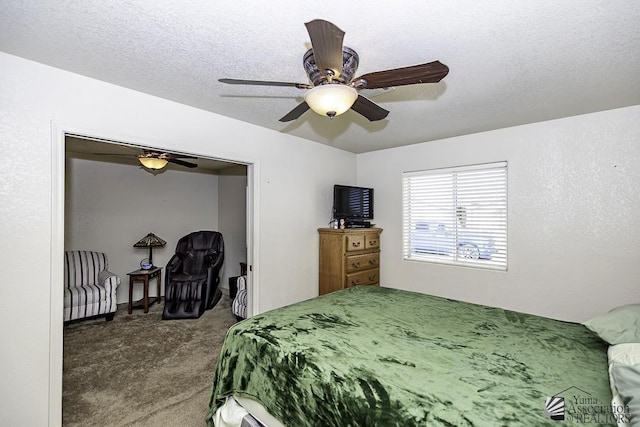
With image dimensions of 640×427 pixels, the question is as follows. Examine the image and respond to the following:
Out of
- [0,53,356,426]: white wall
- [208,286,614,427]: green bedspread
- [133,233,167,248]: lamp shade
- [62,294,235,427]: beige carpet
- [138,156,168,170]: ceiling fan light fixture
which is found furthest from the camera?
[133,233,167,248]: lamp shade

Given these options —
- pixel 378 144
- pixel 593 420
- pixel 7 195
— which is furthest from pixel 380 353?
pixel 378 144

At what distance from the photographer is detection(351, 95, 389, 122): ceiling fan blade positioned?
1842mm

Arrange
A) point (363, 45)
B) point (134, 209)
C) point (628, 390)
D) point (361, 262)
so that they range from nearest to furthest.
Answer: point (628, 390) → point (363, 45) → point (361, 262) → point (134, 209)

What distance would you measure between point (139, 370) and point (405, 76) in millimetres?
3334

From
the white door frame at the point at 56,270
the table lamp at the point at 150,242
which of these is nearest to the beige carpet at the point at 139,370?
the white door frame at the point at 56,270

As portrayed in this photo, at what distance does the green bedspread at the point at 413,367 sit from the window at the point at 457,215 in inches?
61.2

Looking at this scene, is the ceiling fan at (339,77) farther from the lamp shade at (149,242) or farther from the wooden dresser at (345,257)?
the lamp shade at (149,242)

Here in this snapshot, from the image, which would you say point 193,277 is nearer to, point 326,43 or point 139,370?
point 139,370

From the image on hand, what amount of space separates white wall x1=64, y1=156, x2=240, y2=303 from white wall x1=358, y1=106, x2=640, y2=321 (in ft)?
13.5

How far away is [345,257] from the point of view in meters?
3.64

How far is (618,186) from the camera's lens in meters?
2.59

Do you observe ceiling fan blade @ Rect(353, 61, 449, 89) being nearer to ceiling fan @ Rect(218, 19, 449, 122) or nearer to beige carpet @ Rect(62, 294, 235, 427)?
ceiling fan @ Rect(218, 19, 449, 122)

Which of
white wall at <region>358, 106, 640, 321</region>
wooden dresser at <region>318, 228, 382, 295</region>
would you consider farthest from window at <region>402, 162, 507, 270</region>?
wooden dresser at <region>318, 228, 382, 295</region>

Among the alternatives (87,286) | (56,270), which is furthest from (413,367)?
(87,286)
